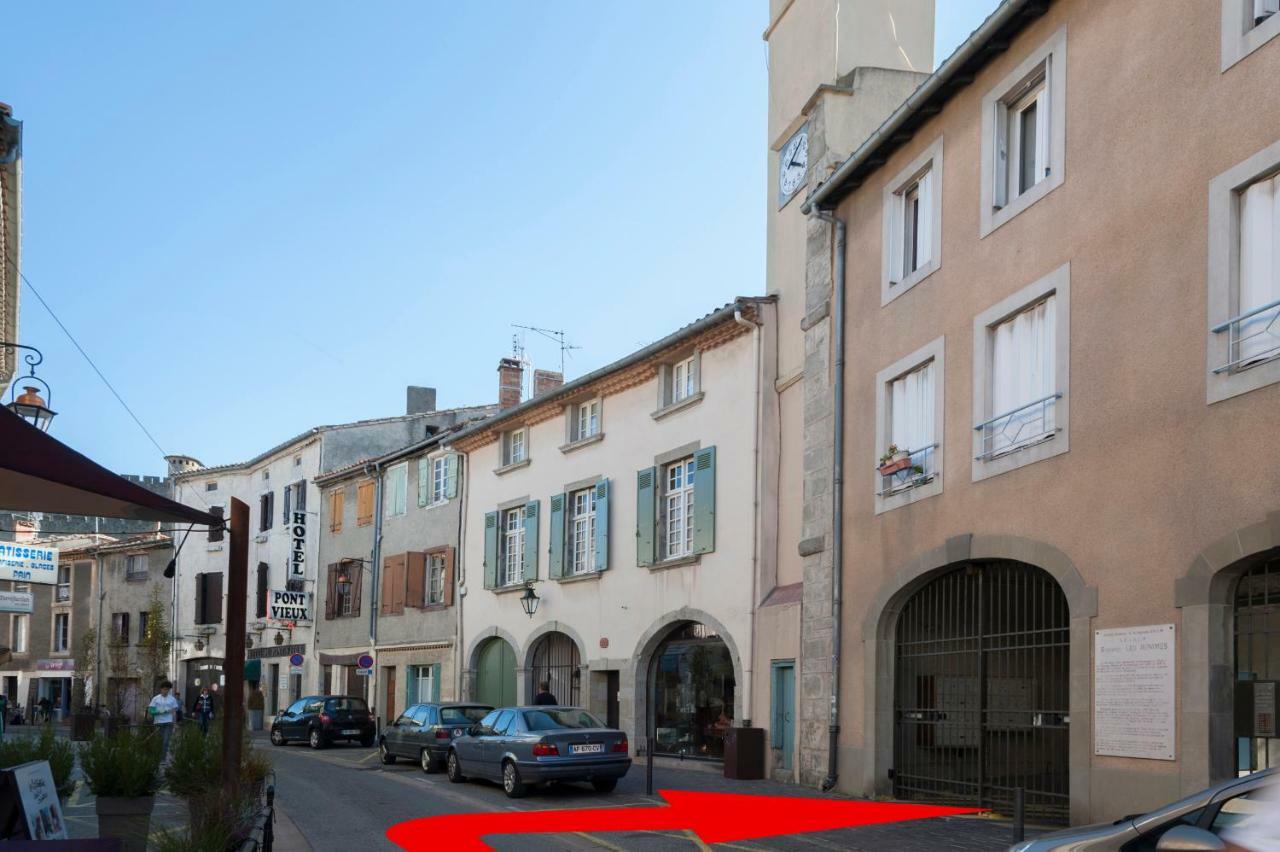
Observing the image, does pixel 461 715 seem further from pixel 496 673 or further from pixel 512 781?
pixel 496 673

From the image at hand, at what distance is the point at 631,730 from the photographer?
25703 mm

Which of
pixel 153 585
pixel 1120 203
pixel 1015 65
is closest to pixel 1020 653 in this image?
pixel 1120 203

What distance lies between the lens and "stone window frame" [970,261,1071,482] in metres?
13.8

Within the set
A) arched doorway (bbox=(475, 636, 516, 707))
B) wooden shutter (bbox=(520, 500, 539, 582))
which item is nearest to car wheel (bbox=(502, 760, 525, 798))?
wooden shutter (bbox=(520, 500, 539, 582))

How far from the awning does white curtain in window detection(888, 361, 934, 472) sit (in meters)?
9.43

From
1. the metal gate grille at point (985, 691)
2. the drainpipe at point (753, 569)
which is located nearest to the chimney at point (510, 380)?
the drainpipe at point (753, 569)

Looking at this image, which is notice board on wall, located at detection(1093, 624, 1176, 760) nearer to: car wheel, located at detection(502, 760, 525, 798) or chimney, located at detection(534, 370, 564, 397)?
car wheel, located at detection(502, 760, 525, 798)

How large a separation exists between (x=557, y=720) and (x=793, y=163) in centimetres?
1002

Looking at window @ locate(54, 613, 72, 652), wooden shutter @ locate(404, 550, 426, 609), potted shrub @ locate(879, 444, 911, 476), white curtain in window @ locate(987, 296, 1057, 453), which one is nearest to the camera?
white curtain in window @ locate(987, 296, 1057, 453)

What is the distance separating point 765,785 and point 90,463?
1395 cm

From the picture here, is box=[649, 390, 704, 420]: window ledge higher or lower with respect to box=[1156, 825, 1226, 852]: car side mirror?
higher

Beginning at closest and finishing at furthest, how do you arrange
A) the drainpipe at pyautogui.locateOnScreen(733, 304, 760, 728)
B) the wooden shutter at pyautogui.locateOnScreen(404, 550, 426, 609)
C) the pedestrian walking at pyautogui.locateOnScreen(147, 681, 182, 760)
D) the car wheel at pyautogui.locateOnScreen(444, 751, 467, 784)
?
the car wheel at pyautogui.locateOnScreen(444, 751, 467, 784)
the drainpipe at pyautogui.locateOnScreen(733, 304, 760, 728)
the pedestrian walking at pyautogui.locateOnScreen(147, 681, 182, 760)
the wooden shutter at pyautogui.locateOnScreen(404, 550, 426, 609)

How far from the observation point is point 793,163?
2284 centimetres

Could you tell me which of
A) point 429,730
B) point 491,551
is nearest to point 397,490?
point 491,551
